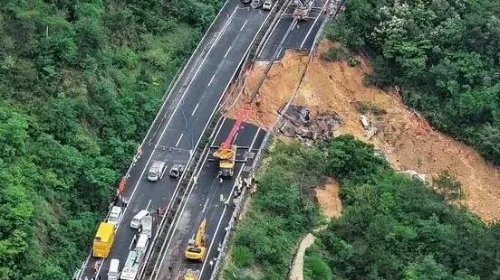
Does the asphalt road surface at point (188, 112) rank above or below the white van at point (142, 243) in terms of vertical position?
above

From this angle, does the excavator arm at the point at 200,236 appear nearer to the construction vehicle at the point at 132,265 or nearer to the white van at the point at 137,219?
the construction vehicle at the point at 132,265

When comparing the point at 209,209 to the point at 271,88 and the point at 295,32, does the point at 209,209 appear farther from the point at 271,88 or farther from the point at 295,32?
the point at 295,32

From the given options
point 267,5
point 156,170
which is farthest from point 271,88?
point 156,170

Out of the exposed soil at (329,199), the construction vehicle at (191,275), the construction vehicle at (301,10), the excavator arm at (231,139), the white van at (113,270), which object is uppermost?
the construction vehicle at (301,10)

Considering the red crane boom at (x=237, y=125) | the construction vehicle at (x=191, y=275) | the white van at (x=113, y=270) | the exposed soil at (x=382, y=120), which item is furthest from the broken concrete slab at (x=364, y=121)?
the white van at (x=113, y=270)

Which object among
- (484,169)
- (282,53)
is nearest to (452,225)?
(484,169)

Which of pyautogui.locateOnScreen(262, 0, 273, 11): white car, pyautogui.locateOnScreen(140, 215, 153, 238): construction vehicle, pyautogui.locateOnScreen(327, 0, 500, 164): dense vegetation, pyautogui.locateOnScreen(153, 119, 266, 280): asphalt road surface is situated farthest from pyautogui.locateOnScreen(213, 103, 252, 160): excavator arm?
pyautogui.locateOnScreen(262, 0, 273, 11): white car
